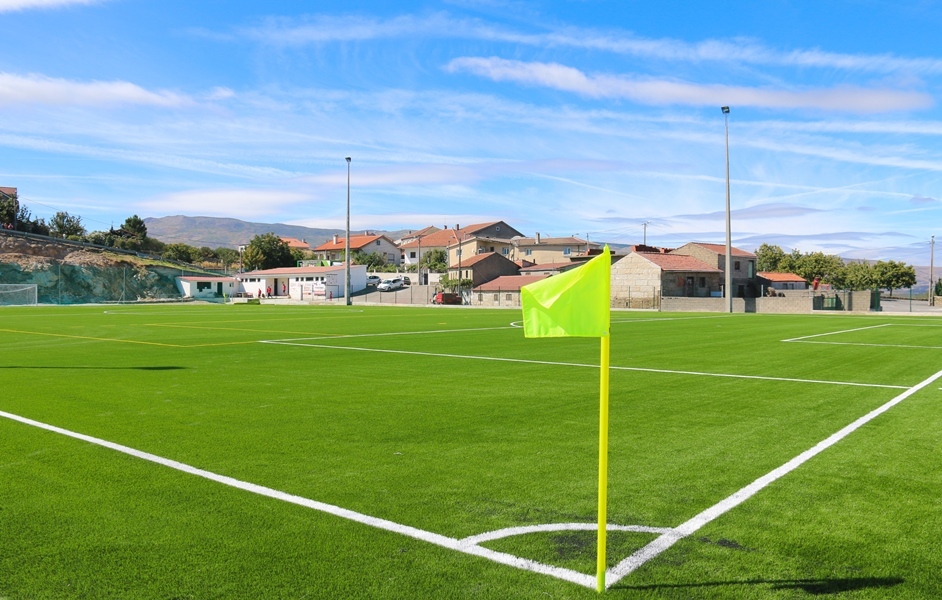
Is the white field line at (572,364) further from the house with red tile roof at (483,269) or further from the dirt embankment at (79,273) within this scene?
the house with red tile roof at (483,269)

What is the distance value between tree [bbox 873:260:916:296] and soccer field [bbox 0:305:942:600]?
104800 millimetres

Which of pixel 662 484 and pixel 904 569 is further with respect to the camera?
pixel 662 484

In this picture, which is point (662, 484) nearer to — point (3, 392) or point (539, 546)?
point (539, 546)

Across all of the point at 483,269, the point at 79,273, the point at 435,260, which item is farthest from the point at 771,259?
the point at 79,273

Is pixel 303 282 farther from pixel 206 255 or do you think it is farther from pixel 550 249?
pixel 206 255

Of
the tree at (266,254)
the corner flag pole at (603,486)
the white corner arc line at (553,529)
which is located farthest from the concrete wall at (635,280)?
the tree at (266,254)

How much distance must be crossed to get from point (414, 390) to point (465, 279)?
8174cm

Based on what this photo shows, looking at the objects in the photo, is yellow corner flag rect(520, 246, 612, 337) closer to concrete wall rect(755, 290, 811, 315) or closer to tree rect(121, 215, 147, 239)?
concrete wall rect(755, 290, 811, 315)

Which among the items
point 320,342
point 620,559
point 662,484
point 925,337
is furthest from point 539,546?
point 925,337

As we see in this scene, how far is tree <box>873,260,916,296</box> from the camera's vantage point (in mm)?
103625

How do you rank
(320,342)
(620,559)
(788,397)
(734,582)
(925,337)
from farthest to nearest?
(925,337), (320,342), (788,397), (620,559), (734,582)

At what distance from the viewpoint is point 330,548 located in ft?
14.9

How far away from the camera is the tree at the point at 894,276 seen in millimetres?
103625

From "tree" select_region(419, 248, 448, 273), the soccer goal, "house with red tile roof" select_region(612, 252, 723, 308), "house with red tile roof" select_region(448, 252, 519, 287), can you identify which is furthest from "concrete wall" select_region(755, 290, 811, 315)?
"tree" select_region(419, 248, 448, 273)
